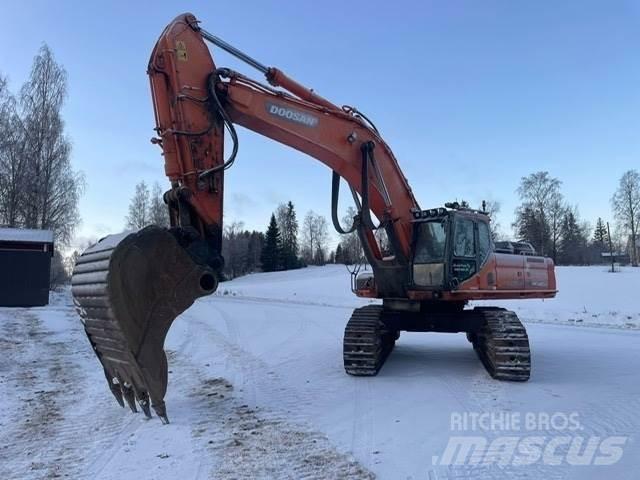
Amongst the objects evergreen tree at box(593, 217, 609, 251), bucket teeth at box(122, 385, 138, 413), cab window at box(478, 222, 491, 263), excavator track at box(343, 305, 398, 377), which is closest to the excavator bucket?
bucket teeth at box(122, 385, 138, 413)

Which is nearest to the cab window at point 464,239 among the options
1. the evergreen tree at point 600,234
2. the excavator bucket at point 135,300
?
the excavator bucket at point 135,300

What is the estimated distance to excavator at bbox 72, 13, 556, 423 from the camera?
4.74 metres

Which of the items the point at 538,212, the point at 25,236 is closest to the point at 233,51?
the point at 25,236

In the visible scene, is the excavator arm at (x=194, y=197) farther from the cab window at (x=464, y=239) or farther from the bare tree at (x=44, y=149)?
the bare tree at (x=44, y=149)

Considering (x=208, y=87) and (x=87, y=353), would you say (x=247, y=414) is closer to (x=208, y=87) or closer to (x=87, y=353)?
(x=208, y=87)

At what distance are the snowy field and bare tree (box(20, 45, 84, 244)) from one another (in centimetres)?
2028

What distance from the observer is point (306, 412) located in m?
5.59

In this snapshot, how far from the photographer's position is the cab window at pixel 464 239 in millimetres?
7664

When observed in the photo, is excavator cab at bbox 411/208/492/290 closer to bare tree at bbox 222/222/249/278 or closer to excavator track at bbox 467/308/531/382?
excavator track at bbox 467/308/531/382

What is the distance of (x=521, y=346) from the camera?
23.0 ft

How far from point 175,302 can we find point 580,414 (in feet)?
13.9

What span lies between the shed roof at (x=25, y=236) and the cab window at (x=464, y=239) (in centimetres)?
2028

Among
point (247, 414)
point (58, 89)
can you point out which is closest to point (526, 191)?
point (58, 89)

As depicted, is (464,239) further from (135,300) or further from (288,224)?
(288,224)
